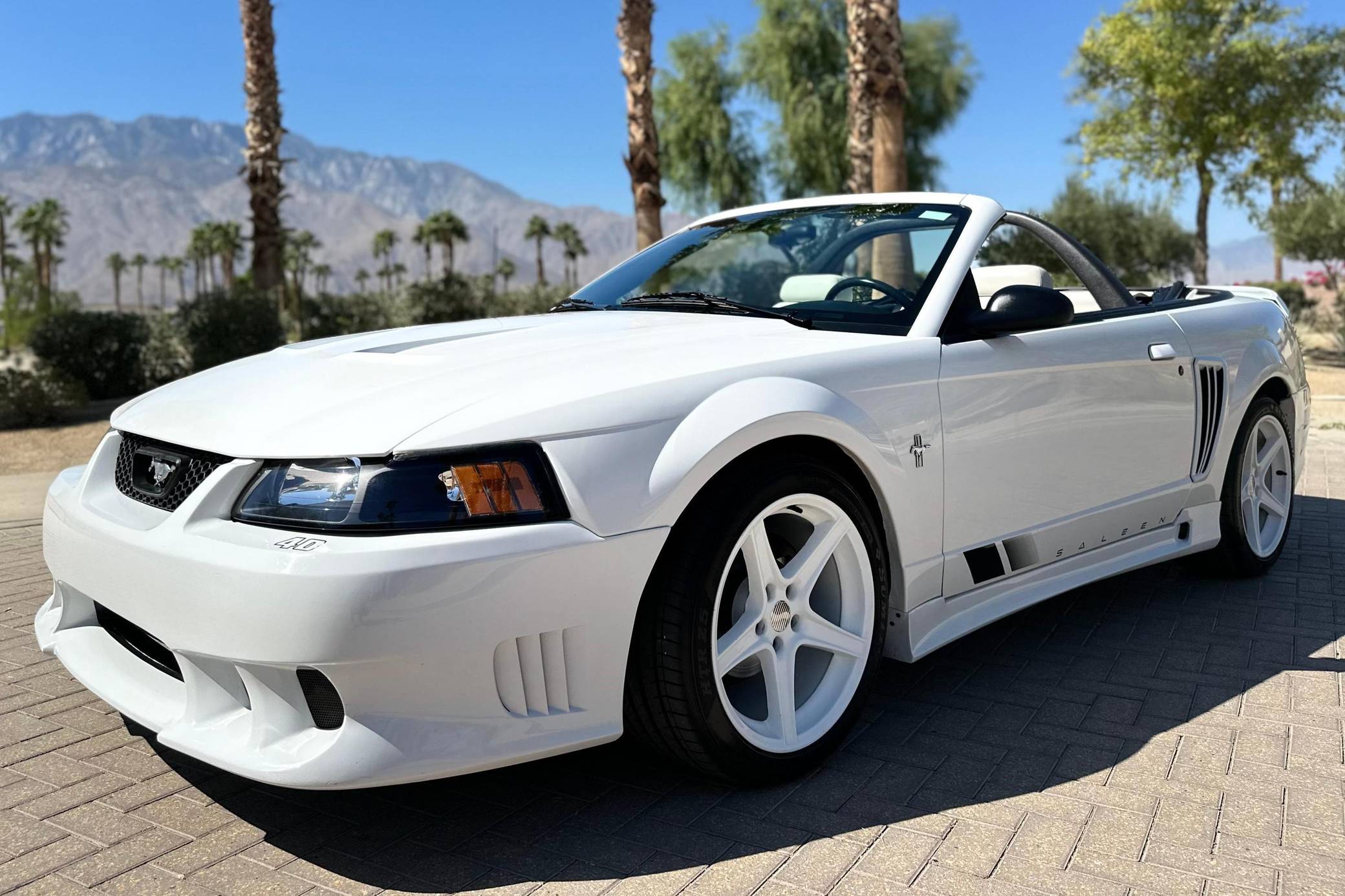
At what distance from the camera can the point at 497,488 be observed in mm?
2365

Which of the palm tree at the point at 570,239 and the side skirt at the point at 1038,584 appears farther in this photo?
the palm tree at the point at 570,239

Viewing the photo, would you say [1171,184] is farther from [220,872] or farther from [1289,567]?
[220,872]

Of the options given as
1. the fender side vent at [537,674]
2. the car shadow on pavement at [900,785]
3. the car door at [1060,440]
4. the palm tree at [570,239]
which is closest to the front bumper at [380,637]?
the fender side vent at [537,674]

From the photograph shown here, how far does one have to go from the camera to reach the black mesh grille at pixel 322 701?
2322 mm

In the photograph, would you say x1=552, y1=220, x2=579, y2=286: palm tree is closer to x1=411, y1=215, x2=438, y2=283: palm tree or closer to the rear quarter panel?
x1=411, y1=215, x2=438, y2=283: palm tree

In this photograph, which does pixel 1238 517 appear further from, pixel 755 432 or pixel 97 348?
pixel 97 348

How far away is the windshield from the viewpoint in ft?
11.3

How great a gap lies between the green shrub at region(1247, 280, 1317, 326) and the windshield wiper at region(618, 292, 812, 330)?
22.4 m

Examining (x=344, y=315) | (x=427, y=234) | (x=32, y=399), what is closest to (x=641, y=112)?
(x=32, y=399)

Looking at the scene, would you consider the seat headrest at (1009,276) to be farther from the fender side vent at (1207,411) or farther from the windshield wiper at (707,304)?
the windshield wiper at (707,304)

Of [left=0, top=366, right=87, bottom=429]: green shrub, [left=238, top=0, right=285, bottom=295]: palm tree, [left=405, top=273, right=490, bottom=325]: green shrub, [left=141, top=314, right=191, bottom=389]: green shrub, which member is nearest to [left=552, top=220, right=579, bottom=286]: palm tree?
[left=405, top=273, right=490, bottom=325]: green shrub

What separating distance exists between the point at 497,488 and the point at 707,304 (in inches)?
58.5

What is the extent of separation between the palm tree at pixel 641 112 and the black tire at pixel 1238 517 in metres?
10.9

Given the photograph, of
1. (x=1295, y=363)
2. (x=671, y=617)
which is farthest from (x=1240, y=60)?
(x=671, y=617)
